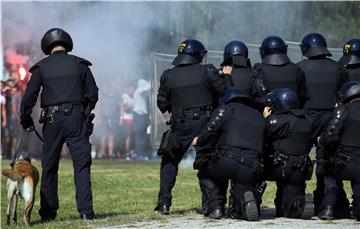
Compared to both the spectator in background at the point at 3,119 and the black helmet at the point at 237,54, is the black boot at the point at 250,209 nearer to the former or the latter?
the black helmet at the point at 237,54

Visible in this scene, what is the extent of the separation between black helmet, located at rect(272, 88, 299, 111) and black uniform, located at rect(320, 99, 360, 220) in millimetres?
425

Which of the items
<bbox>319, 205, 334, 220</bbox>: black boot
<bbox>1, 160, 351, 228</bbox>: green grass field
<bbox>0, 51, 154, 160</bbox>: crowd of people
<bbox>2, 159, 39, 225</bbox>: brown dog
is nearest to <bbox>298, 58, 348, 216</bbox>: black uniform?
<bbox>319, 205, 334, 220</bbox>: black boot

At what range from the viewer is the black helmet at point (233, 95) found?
10.7 meters

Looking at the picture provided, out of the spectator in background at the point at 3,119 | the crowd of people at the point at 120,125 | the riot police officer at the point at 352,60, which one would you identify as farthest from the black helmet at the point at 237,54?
the crowd of people at the point at 120,125

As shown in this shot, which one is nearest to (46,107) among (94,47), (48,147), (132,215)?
(48,147)

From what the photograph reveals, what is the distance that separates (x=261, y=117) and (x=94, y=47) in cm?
1140

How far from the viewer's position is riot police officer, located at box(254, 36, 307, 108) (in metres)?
11.4

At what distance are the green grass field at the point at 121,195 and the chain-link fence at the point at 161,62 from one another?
73 cm

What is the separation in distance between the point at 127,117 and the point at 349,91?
40.9 ft

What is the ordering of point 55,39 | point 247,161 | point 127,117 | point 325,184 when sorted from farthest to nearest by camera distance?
point 127,117 < point 325,184 < point 55,39 < point 247,161

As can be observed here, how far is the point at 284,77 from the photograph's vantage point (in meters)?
11.4

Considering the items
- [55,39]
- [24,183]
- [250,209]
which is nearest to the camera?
[250,209]

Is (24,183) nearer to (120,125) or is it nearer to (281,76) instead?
(281,76)

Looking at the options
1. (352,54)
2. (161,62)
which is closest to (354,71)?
(352,54)
